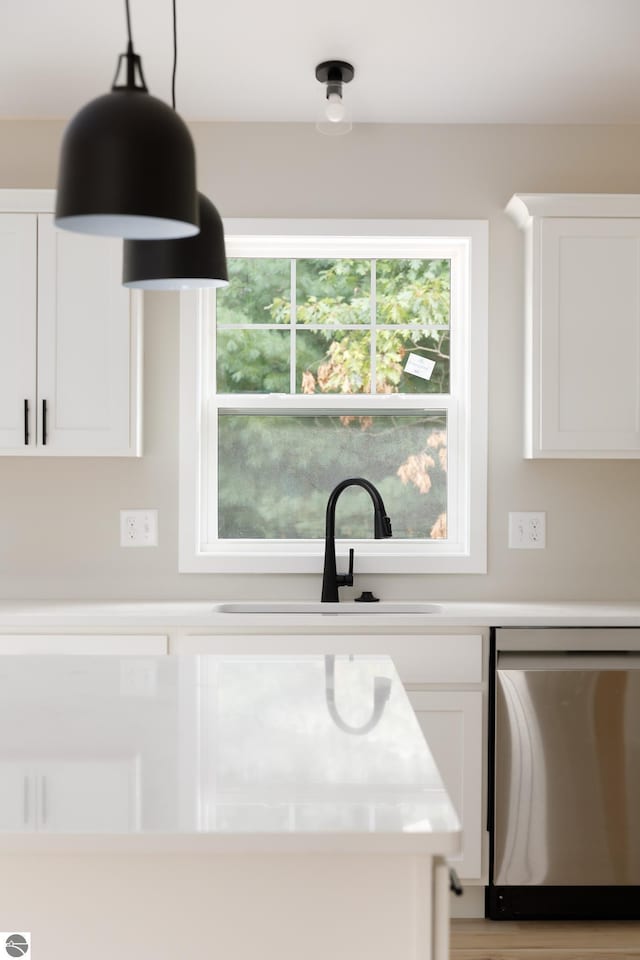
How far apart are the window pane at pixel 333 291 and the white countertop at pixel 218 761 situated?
1.88m

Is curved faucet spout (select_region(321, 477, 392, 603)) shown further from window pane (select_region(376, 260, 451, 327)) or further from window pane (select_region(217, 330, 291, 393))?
window pane (select_region(376, 260, 451, 327))

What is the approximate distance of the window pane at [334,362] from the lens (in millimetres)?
3381

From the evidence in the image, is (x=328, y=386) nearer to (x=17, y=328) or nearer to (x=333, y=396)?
(x=333, y=396)

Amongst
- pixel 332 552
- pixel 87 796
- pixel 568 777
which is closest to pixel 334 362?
pixel 332 552

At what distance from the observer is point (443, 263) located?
3.38 metres

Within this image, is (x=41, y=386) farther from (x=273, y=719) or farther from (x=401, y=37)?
(x=273, y=719)

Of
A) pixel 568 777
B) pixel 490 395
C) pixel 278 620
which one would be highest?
pixel 490 395

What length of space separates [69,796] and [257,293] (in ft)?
8.44

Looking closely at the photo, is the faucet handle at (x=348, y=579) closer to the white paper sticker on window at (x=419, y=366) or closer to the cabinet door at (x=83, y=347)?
the white paper sticker on window at (x=419, y=366)

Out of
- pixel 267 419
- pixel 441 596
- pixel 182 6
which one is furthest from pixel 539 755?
pixel 182 6

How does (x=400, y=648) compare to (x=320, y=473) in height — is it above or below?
below

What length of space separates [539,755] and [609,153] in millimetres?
2165

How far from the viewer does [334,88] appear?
9.10ft

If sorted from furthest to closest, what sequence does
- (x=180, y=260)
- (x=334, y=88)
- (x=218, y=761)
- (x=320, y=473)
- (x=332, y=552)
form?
(x=320, y=473) → (x=332, y=552) → (x=334, y=88) → (x=180, y=260) → (x=218, y=761)
